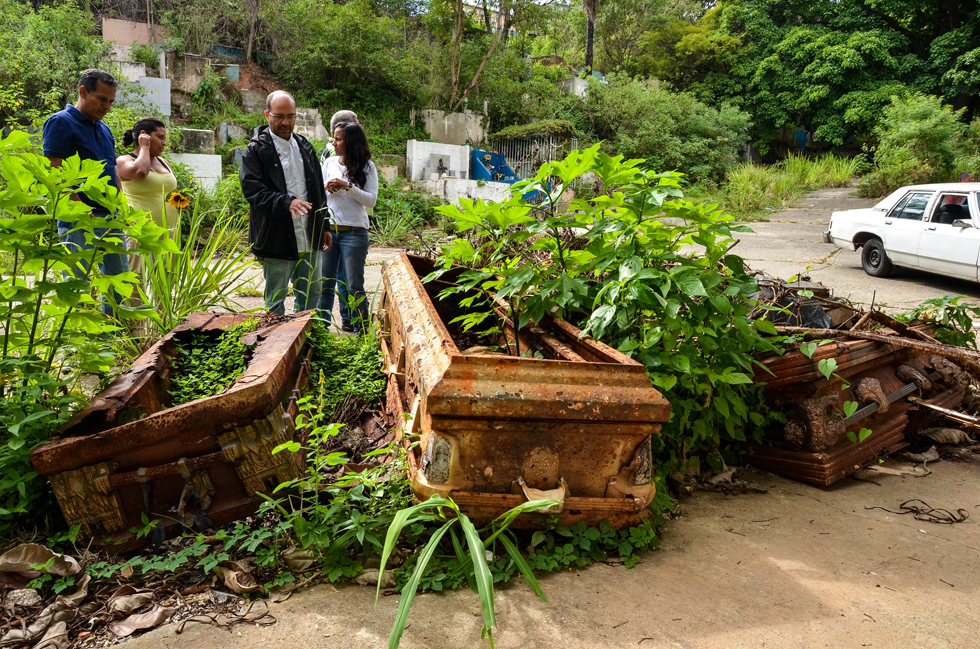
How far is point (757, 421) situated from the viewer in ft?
8.80

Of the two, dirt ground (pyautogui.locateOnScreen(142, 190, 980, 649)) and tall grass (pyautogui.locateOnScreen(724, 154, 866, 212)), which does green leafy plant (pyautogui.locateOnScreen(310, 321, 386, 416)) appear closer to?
dirt ground (pyautogui.locateOnScreen(142, 190, 980, 649))

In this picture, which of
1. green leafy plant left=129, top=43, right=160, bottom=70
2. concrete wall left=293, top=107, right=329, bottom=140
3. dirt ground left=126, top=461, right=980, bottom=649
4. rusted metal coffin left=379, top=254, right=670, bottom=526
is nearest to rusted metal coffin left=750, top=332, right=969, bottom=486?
dirt ground left=126, top=461, right=980, bottom=649

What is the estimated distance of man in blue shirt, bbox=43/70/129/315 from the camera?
3.54 metres

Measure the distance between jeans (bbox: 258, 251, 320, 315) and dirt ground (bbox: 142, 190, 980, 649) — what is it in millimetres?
2680

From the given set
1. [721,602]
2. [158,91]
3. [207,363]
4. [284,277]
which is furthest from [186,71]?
[721,602]

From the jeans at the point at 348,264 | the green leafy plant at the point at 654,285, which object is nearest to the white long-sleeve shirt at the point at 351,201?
the jeans at the point at 348,264

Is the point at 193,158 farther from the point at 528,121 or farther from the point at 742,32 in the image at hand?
the point at 742,32

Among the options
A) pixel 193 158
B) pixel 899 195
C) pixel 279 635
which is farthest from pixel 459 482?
pixel 193 158

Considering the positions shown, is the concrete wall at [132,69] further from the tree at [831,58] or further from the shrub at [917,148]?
the shrub at [917,148]

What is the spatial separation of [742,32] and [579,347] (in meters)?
27.6

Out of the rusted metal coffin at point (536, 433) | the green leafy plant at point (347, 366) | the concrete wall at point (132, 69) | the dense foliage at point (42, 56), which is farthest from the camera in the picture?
the concrete wall at point (132, 69)

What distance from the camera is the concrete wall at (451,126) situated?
752 inches

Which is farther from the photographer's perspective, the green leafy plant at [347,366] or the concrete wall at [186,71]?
the concrete wall at [186,71]

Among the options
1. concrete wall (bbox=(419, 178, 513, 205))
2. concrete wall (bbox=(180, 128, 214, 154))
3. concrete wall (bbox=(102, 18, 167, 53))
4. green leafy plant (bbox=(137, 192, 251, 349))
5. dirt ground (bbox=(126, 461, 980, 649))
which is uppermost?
concrete wall (bbox=(102, 18, 167, 53))
